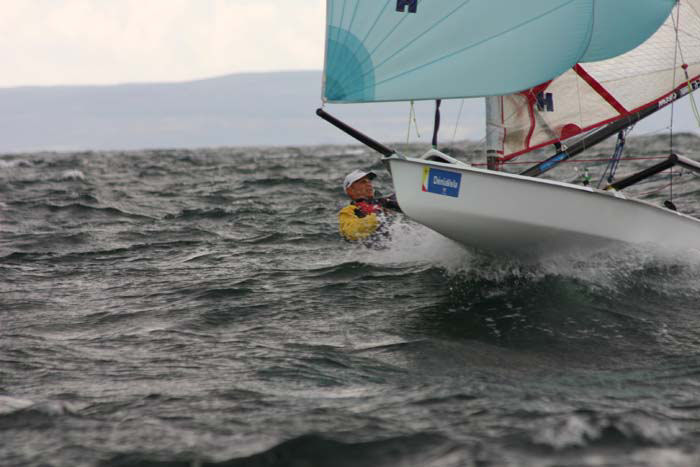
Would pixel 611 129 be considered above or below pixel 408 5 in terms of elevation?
below

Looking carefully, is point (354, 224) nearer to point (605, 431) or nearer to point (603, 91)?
point (603, 91)

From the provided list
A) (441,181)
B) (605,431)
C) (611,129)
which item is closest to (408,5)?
(441,181)

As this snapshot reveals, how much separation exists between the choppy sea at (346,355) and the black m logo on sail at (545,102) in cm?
168

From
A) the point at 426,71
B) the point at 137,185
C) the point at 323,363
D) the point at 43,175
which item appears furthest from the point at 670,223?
the point at 43,175

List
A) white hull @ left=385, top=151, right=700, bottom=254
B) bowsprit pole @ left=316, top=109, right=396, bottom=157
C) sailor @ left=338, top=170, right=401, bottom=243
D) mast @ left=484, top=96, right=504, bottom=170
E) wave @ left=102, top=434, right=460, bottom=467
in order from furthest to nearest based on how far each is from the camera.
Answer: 1. sailor @ left=338, top=170, right=401, bottom=243
2. mast @ left=484, top=96, right=504, bottom=170
3. bowsprit pole @ left=316, top=109, right=396, bottom=157
4. white hull @ left=385, top=151, right=700, bottom=254
5. wave @ left=102, top=434, right=460, bottom=467

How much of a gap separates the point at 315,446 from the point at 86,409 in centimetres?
141

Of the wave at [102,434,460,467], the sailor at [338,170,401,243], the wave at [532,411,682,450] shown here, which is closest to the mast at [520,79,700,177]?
the sailor at [338,170,401,243]

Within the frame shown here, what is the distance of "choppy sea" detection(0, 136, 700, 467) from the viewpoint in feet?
12.6

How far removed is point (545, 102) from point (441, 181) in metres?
2.09

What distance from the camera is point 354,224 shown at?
819 cm

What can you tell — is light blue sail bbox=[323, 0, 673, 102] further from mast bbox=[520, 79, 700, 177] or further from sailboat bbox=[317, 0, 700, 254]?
mast bbox=[520, 79, 700, 177]

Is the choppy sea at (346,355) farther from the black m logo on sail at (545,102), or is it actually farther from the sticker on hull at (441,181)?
the black m logo on sail at (545,102)

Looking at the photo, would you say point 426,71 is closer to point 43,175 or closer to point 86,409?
point 86,409

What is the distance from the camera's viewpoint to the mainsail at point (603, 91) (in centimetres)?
762
